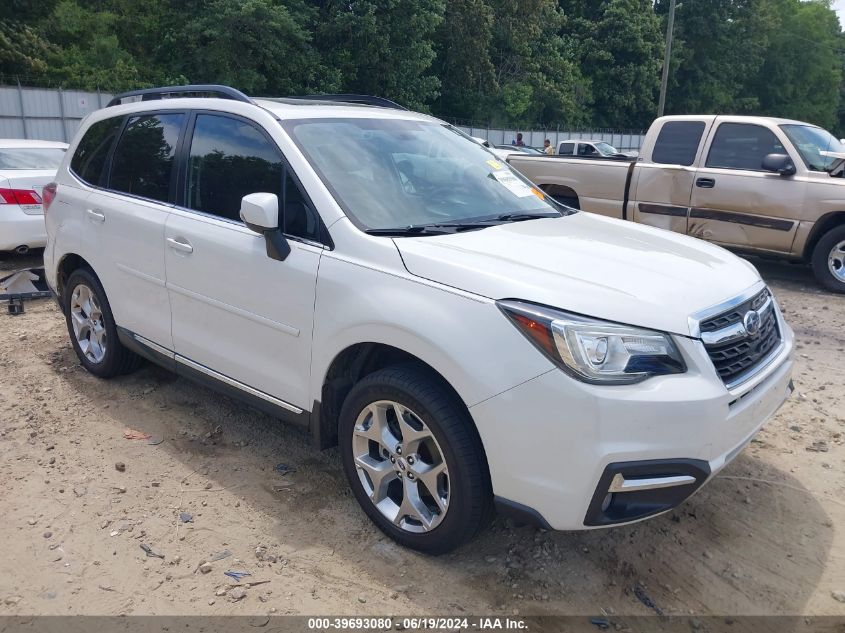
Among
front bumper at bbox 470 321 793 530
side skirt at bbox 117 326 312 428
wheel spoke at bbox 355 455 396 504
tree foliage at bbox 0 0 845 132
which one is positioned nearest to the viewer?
front bumper at bbox 470 321 793 530

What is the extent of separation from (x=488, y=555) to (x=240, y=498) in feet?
4.27

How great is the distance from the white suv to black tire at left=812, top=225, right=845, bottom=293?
5004 millimetres

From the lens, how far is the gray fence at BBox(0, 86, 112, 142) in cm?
2109

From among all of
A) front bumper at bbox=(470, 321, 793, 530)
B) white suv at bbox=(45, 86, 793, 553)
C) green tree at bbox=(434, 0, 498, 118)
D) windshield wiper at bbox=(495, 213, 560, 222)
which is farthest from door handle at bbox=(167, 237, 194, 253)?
green tree at bbox=(434, 0, 498, 118)

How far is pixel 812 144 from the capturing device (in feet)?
27.0

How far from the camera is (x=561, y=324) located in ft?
8.36

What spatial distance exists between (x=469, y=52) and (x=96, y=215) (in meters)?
34.9

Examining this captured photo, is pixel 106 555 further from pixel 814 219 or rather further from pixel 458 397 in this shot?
pixel 814 219

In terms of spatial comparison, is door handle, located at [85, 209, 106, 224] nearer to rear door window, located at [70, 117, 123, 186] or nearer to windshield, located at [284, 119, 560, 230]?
rear door window, located at [70, 117, 123, 186]

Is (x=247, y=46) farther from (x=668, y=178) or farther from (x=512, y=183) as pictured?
(x=512, y=183)

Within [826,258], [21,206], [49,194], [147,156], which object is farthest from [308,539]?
[826,258]

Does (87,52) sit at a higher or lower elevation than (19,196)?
higher

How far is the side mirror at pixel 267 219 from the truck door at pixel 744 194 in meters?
6.55

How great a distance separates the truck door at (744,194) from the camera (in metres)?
7.96
